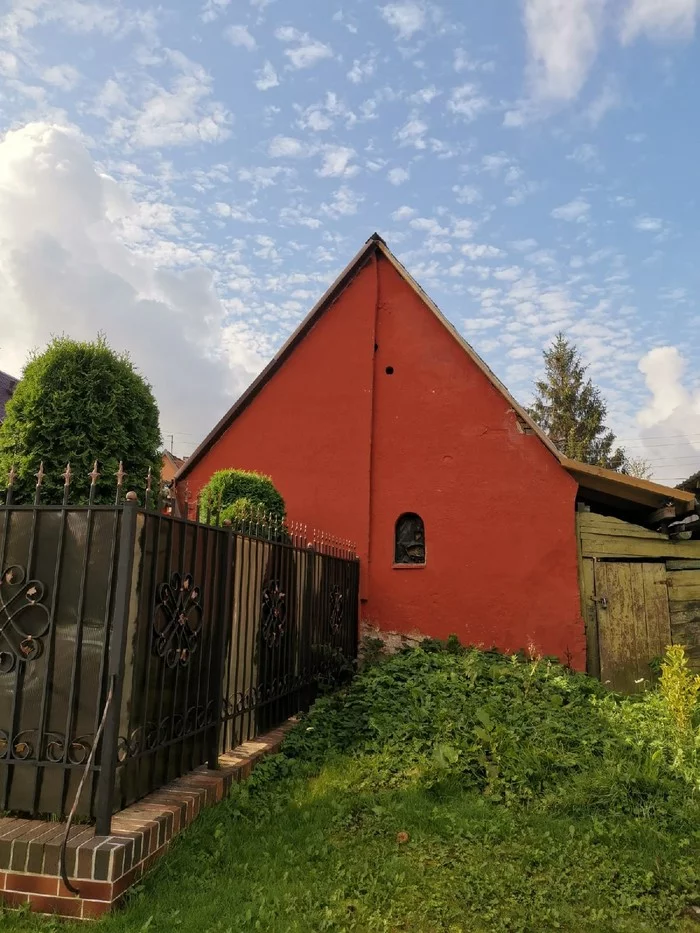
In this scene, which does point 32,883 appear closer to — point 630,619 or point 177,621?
point 177,621

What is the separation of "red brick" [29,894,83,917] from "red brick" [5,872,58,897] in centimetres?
2

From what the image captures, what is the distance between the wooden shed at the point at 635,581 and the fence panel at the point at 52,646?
6842 mm

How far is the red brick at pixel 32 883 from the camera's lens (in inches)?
116

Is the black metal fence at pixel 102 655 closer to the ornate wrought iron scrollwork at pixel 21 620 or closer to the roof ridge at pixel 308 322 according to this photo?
the ornate wrought iron scrollwork at pixel 21 620

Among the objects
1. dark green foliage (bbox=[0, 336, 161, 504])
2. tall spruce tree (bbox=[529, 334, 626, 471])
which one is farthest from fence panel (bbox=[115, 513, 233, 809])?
tall spruce tree (bbox=[529, 334, 626, 471])

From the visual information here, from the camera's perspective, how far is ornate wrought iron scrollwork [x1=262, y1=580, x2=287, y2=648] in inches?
207

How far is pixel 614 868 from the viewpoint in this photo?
361 centimetres

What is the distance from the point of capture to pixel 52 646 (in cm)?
336

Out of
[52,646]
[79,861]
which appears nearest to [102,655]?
[52,646]

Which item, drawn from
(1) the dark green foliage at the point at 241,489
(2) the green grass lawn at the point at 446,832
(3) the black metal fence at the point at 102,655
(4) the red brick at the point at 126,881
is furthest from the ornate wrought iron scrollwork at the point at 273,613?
(1) the dark green foliage at the point at 241,489

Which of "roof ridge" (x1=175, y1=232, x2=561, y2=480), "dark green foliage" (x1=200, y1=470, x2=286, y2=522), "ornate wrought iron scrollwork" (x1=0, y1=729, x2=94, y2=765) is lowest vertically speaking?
"ornate wrought iron scrollwork" (x1=0, y1=729, x2=94, y2=765)

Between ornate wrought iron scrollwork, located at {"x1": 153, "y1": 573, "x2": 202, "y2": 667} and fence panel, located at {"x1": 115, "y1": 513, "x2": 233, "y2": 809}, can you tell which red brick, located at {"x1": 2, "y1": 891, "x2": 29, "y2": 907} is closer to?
fence panel, located at {"x1": 115, "y1": 513, "x2": 233, "y2": 809}

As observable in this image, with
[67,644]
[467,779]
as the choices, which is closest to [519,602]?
[467,779]

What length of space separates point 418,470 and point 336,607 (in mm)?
2725
